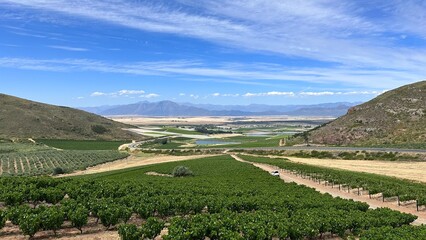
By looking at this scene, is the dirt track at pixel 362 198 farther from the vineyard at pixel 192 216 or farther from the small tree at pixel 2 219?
the small tree at pixel 2 219

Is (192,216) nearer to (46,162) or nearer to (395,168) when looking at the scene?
(395,168)

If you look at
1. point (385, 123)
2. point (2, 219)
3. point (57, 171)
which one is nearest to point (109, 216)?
point (2, 219)

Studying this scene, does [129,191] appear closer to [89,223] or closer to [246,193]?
[89,223]

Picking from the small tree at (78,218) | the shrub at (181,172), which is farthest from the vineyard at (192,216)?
the shrub at (181,172)

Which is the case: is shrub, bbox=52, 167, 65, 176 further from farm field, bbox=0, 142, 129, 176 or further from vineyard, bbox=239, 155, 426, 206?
vineyard, bbox=239, 155, 426, 206

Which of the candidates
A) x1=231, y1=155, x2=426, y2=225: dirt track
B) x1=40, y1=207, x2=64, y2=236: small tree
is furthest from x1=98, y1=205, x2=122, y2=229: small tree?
x1=231, y1=155, x2=426, y2=225: dirt track

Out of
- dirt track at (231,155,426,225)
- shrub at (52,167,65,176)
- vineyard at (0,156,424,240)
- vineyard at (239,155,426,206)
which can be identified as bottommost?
shrub at (52,167,65,176)

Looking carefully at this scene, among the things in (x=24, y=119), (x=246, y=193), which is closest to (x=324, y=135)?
(x=246, y=193)
